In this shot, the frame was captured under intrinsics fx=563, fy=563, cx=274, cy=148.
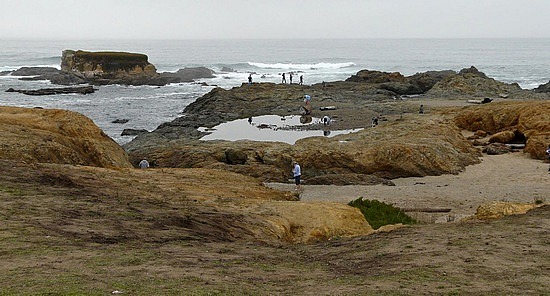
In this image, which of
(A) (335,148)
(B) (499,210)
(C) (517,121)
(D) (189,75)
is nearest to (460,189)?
(A) (335,148)

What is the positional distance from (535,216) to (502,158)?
15837 mm

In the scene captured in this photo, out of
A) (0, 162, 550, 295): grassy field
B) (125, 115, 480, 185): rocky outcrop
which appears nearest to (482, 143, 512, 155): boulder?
(125, 115, 480, 185): rocky outcrop

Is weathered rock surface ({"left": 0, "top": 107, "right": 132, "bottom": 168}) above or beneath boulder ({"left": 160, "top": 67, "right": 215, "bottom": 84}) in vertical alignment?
above

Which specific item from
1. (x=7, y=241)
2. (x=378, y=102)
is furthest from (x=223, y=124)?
(x=7, y=241)

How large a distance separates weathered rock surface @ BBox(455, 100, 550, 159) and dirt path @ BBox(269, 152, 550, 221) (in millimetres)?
2011

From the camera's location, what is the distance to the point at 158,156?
26.3 m

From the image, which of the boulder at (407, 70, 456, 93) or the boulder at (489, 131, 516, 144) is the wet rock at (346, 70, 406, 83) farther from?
the boulder at (489, 131, 516, 144)

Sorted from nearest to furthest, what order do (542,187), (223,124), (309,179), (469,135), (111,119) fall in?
(542,187) → (309,179) → (469,135) → (223,124) → (111,119)

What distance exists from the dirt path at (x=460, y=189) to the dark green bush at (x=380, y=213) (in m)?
1.21

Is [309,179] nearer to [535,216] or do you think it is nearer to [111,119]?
[535,216]

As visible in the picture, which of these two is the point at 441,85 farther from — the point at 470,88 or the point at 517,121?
the point at 517,121

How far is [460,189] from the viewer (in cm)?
2173

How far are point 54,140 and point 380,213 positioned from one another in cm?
1066

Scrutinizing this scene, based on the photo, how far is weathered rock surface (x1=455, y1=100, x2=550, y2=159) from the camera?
92.2ft
